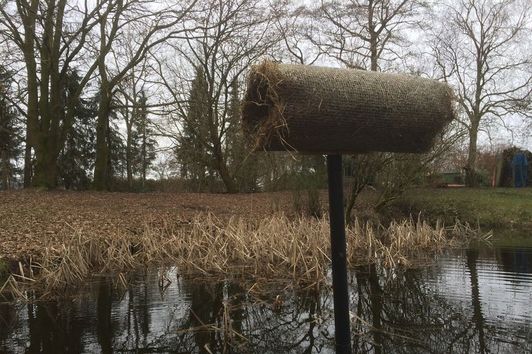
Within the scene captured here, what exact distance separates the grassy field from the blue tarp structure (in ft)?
21.0

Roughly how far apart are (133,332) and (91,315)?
40.2 inches

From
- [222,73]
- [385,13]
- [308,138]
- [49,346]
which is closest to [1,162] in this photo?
[222,73]

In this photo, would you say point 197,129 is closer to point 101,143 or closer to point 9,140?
point 101,143

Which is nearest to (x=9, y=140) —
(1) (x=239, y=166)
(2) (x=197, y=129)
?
(2) (x=197, y=129)

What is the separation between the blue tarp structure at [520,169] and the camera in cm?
2442

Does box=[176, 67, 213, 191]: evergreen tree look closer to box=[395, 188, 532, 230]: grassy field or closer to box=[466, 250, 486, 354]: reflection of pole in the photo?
box=[395, 188, 532, 230]: grassy field

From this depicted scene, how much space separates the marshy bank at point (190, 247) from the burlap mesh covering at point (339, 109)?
133 inches

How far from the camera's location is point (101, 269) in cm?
880

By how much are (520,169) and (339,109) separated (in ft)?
78.6

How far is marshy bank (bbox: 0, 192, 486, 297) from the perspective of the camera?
7512 millimetres

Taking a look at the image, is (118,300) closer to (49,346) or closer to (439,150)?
(49,346)

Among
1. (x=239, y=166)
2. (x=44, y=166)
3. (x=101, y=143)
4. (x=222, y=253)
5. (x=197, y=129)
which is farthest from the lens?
(x=197, y=129)

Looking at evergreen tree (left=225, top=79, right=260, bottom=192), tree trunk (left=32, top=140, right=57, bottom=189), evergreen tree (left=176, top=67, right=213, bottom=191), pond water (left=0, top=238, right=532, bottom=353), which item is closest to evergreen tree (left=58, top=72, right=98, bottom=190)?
evergreen tree (left=176, top=67, right=213, bottom=191)

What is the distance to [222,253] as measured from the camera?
839cm
